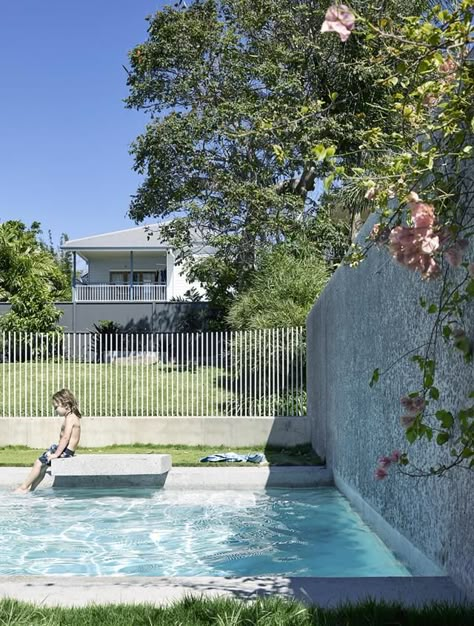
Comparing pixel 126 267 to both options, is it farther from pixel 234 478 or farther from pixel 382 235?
pixel 382 235

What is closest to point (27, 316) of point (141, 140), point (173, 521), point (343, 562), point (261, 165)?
point (141, 140)

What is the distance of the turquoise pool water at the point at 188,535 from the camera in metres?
6.69

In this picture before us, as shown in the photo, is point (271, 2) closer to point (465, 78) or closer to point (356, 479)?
point (356, 479)

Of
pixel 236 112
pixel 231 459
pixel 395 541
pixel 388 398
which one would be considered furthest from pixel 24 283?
pixel 395 541

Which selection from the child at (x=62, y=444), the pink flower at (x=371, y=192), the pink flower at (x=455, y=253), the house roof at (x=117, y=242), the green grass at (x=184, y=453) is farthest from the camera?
the house roof at (x=117, y=242)

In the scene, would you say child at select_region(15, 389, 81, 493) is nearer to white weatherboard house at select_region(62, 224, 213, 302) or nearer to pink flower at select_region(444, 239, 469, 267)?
pink flower at select_region(444, 239, 469, 267)

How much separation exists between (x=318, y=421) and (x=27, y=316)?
15.1 m

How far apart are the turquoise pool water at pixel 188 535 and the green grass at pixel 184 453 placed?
59.8 inches

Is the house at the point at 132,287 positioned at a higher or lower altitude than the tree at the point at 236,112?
lower

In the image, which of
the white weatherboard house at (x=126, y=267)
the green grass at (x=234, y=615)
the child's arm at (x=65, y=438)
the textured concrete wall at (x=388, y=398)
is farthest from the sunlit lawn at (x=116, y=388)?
the white weatherboard house at (x=126, y=267)

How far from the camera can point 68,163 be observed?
4212 centimetres

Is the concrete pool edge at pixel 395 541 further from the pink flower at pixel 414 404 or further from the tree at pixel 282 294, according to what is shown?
the tree at pixel 282 294

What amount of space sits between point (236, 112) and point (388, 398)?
52.3 ft

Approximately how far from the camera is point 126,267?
40344 millimetres
